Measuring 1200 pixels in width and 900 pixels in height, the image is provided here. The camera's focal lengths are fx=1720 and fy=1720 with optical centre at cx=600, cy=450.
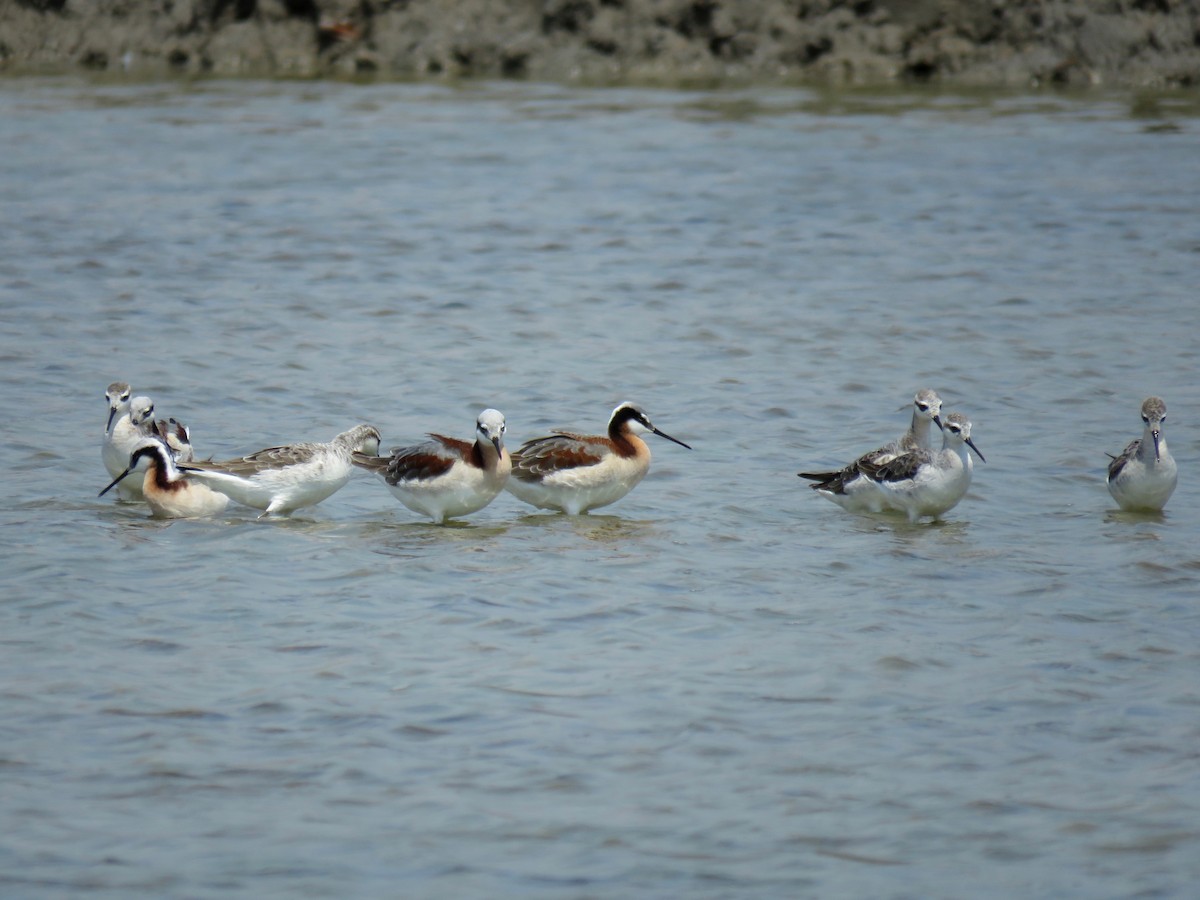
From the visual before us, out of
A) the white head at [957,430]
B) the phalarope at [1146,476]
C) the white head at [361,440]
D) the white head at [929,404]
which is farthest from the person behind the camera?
the white head at [929,404]

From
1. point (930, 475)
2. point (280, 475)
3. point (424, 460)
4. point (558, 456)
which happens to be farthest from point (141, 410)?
point (930, 475)

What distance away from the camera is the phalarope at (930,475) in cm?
1297

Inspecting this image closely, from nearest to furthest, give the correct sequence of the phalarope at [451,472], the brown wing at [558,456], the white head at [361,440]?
the phalarope at [451,472], the brown wing at [558,456], the white head at [361,440]

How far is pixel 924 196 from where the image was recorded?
84.2 feet

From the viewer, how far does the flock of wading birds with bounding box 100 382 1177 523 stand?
12.9 meters

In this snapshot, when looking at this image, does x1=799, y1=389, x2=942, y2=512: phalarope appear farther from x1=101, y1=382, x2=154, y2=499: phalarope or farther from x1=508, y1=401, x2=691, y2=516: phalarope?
x1=101, y1=382, x2=154, y2=499: phalarope

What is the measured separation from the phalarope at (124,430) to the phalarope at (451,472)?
6.73 feet

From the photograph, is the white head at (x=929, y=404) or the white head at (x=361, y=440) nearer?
the white head at (x=361, y=440)

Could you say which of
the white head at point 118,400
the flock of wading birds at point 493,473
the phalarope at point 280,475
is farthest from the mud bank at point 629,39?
the phalarope at point 280,475

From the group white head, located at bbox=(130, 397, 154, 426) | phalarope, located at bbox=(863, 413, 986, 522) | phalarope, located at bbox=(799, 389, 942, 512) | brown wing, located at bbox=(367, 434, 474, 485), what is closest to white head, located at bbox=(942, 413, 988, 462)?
phalarope, located at bbox=(863, 413, 986, 522)

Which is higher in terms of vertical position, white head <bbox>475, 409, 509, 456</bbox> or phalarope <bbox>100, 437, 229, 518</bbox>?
white head <bbox>475, 409, 509, 456</bbox>

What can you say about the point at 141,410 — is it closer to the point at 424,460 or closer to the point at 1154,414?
the point at 424,460

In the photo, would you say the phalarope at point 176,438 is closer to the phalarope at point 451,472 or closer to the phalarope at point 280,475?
the phalarope at point 280,475

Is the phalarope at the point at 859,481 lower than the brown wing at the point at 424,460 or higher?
lower
